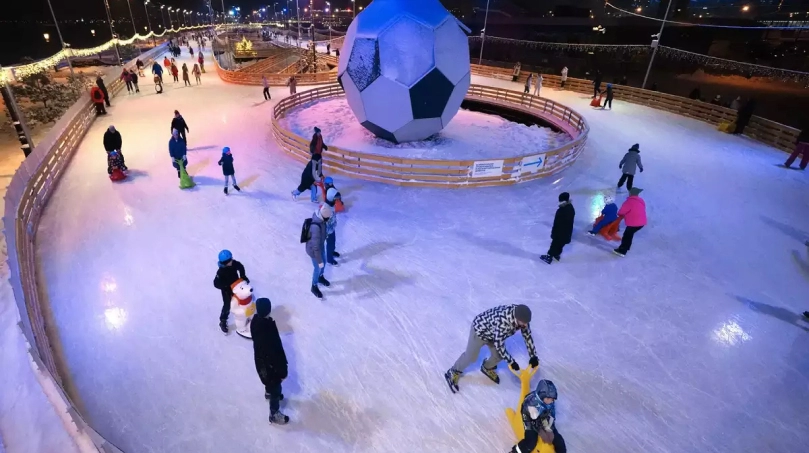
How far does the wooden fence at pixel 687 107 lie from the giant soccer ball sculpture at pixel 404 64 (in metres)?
11.2

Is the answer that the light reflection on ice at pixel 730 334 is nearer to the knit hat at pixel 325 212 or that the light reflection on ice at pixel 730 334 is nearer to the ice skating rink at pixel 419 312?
the ice skating rink at pixel 419 312

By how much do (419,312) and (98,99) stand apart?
14.5 meters

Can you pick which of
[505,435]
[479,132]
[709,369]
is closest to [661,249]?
[709,369]

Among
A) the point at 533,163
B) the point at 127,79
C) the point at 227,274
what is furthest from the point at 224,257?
the point at 127,79

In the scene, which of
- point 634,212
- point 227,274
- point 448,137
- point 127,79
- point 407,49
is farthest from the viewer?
point 127,79

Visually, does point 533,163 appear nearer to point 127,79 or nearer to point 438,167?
point 438,167

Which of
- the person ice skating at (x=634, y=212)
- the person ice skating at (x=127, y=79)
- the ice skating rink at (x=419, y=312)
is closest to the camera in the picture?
the ice skating rink at (x=419, y=312)

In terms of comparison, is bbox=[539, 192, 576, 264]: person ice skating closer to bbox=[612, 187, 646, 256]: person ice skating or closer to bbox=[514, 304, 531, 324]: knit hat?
bbox=[612, 187, 646, 256]: person ice skating

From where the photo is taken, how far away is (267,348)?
3414 millimetres

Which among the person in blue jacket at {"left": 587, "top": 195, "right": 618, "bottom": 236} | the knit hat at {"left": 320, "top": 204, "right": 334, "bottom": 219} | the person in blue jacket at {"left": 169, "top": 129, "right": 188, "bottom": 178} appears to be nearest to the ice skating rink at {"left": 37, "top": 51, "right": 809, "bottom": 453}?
the person in blue jacket at {"left": 587, "top": 195, "right": 618, "bottom": 236}

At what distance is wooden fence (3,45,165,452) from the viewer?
11.6 ft

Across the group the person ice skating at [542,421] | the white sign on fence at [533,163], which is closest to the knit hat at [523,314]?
the person ice skating at [542,421]

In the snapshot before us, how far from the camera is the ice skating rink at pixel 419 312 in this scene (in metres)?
3.97

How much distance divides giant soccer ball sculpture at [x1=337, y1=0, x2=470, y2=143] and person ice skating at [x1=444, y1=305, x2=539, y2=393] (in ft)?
23.0
